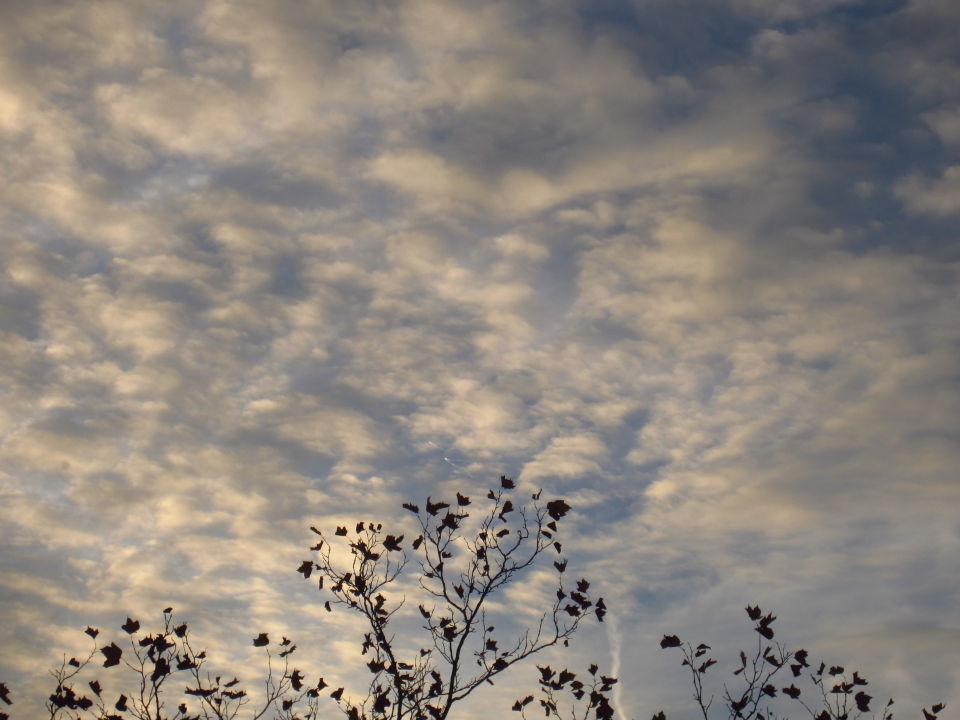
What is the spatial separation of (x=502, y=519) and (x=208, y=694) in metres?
7.19

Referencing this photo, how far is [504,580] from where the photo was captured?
1711 cm

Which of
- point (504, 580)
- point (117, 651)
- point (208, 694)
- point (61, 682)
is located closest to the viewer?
point (117, 651)

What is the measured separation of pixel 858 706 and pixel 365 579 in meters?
10.8

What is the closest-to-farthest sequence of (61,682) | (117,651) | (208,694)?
(117,651) → (61,682) → (208,694)

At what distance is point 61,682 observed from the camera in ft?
49.5

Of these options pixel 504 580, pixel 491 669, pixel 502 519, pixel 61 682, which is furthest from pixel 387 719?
pixel 61 682

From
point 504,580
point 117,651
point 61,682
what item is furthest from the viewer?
point 504,580

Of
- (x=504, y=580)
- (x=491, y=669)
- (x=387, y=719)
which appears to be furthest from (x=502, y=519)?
(x=387, y=719)

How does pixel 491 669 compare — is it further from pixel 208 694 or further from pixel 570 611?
pixel 208 694

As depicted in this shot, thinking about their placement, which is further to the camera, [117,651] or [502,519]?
[502,519]

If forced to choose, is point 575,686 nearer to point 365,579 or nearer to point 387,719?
point 387,719

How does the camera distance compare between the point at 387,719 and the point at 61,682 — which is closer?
the point at 61,682

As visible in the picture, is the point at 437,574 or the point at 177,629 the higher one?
the point at 437,574

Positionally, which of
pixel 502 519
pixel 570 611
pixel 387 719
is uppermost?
pixel 502 519
